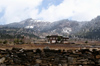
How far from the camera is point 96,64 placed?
9.10 meters

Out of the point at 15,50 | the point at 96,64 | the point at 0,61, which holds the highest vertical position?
the point at 15,50

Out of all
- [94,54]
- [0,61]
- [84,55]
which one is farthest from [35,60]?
[94,54]

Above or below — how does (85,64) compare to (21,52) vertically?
below

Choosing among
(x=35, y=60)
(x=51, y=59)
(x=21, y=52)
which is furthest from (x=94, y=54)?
(x=21, y=52)

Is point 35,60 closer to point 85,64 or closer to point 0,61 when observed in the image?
point 0,61

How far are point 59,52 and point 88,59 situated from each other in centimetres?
201

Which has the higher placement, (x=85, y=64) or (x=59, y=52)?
(x=59, y=52)

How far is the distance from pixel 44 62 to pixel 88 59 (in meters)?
2.97

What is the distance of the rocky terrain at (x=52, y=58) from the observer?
9.20 meters

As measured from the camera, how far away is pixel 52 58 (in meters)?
9.37

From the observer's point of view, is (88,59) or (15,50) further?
(15,50)

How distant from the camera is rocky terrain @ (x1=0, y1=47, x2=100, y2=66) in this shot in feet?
30.2

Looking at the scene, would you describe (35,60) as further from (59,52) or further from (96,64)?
(96,64)

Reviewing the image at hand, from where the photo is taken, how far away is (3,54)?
981cm
